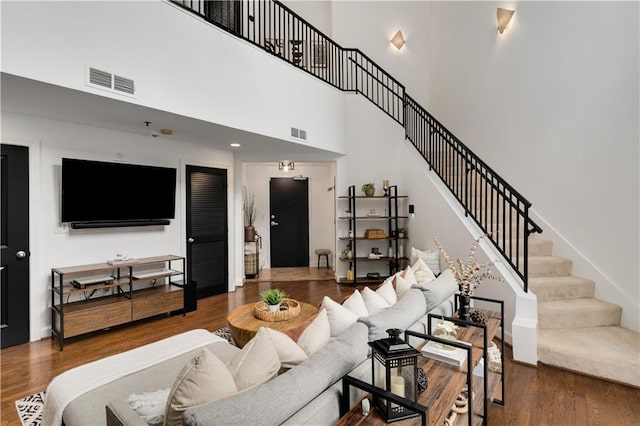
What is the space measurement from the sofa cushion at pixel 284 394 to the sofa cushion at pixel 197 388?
0.36 ft

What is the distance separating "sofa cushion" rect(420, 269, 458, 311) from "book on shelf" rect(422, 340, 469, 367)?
24.0 inches

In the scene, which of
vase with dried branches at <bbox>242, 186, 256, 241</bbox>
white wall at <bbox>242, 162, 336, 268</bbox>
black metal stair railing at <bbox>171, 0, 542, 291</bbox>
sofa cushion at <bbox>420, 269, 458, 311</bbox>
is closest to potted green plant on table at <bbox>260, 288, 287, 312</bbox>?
sofa cushion at <bbox>420, 269, 458, 311</bbox>

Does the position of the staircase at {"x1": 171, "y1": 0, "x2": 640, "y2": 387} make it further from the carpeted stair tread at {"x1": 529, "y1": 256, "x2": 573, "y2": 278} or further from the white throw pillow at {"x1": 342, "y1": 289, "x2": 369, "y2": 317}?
the white throw pillow at {"x1": 342, "y1": 289, "x2": 369, "y2": 317}

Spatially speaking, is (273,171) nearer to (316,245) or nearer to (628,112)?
(316,245)

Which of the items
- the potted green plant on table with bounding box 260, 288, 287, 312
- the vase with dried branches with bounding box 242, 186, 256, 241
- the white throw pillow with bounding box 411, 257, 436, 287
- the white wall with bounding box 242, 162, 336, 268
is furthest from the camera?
the white wall with bounding box 242, 162, 336, 268

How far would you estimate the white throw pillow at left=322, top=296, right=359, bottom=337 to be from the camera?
2.05 m

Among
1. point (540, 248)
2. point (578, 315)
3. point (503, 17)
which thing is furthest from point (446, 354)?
point (503, 17)

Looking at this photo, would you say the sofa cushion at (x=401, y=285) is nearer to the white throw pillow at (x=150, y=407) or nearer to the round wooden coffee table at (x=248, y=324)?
the round wooden coffee table at (x=248, y=324)

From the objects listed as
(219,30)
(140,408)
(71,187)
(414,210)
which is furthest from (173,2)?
(414,210)

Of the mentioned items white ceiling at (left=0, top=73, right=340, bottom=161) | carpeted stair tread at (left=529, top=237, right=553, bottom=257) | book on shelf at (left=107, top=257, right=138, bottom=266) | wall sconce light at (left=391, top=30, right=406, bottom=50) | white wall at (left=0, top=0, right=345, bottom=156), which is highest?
wall sconce light at (left=391, top=30, right=406, bottom=50)

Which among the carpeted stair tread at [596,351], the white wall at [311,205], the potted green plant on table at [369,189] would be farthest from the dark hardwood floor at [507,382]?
the white wall at [311,205]

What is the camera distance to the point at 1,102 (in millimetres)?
2943

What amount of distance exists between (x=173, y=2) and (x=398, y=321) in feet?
12.1

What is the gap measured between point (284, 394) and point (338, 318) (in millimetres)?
918
